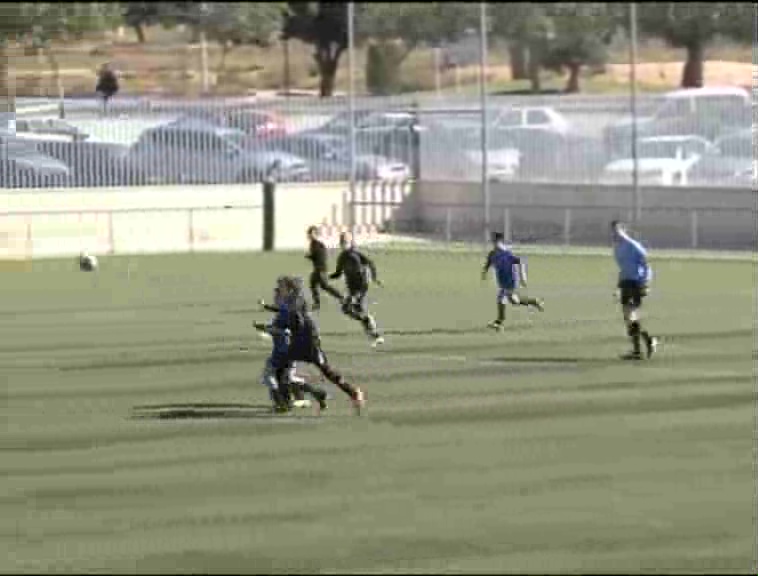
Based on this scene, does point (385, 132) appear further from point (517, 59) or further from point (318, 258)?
point (318, 258)

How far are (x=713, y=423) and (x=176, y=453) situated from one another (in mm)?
5711

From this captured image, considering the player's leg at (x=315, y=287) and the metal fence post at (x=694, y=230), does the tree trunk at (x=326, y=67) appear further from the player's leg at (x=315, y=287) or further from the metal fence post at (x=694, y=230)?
the player's leg at (x=315, y=287)

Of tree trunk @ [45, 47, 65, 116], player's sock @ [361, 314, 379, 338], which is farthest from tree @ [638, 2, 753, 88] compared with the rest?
player's sock @ [361, 314, 379, 338]

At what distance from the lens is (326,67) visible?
244ft

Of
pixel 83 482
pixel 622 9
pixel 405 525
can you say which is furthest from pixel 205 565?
pixel 622 9

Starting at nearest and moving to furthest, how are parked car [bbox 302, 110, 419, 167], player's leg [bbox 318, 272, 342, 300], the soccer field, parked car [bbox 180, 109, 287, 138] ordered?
the soccer field → player's leg [bbox 318, 272, 342, 300] → parked car [bbox 180, 109, 287, 138] → parked car [bbox 302, 110, 419, 167]

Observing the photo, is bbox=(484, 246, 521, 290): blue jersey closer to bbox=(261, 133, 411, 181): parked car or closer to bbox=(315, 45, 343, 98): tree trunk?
bbox=(261, 133, 411, 181): parked car

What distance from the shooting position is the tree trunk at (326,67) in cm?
7331

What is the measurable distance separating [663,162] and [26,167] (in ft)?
71.8

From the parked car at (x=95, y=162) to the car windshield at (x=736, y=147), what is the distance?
15038 mm

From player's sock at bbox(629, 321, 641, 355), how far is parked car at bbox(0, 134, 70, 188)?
29.3 ft

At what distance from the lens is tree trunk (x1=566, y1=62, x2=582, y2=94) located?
74688 mm

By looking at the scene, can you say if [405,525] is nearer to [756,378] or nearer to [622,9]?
[756,378]

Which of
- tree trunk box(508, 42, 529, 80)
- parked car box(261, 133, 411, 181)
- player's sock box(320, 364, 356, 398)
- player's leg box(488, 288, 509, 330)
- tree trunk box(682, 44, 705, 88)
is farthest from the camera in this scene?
tree trunk box(508, 42, 529, 80)
